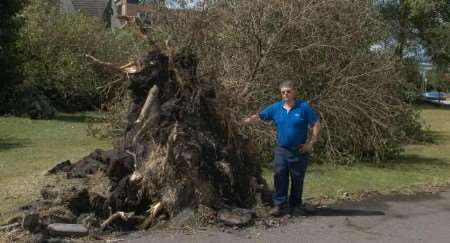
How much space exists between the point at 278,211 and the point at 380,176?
4424 mm

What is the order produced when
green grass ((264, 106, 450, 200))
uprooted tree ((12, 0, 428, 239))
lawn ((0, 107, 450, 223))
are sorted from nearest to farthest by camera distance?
1. uprooted tree ((12, 0, 428, 239))
2. lawn ((0, 107, 450, 223))
3. green grass ((264, 106, 450, 200))

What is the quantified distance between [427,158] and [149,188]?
906 centimetres

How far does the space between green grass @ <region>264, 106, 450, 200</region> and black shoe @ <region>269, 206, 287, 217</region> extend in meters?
1.56

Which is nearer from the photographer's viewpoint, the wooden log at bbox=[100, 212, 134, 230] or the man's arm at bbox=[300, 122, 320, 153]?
the wooden log at bbox=[100, 212, 134, 230]

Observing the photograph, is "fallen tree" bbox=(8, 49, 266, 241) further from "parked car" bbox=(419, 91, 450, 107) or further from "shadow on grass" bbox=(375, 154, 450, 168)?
"parked car" bbox=(419, 91, 450, 107)

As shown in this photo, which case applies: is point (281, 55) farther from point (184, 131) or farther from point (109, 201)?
point (109, 201)

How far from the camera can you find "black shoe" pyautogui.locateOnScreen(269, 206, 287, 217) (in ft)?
25.7

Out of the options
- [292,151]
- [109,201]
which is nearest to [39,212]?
[109,201]

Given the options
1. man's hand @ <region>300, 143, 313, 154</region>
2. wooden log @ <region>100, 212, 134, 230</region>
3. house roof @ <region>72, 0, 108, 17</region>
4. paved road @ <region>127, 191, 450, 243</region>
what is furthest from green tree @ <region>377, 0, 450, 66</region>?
wooden log @ <region>100, 212, 134, 230</region>

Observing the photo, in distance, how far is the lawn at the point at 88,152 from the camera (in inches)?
376

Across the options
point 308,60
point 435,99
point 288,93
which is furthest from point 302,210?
point 435,99

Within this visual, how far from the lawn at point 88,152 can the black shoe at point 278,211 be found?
1586 millimetres

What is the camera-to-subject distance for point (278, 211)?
7879mm

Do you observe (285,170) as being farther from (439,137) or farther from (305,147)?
(439,137)
